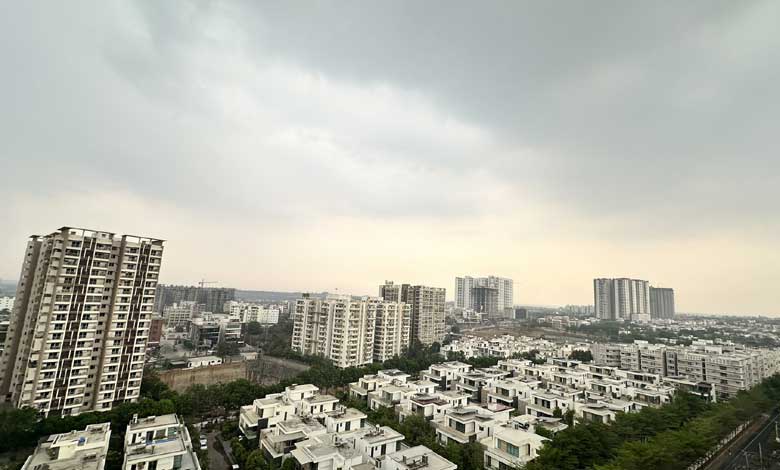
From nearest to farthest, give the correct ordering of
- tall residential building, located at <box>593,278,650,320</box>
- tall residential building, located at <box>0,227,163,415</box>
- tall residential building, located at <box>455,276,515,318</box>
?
tall residential building, located at <box>0,227,163,415</box> → tall residential building, located at <box>593,278,650,320</box> → tall residential building, located at <box>455,276,515,318</box>

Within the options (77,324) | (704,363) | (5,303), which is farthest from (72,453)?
(5,303)

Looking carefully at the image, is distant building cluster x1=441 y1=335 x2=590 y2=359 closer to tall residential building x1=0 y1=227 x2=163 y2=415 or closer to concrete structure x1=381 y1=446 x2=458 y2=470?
concrete structure x1=381 y1=446 x2=458 y2=470

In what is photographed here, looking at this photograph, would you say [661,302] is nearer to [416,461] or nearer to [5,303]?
[416,461]

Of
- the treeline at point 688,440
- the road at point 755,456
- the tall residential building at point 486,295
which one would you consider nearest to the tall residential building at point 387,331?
the treeline at point 688,440

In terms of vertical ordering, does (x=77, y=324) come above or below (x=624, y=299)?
below

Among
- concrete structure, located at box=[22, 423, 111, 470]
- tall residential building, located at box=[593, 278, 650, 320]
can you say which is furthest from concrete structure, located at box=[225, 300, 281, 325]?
tall residential building, located at box=[593, 278, 650, 320]

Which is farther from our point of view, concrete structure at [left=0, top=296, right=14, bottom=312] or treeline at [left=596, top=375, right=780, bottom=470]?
concrete structure at [left=0, top=296, right=14, bottom=312]

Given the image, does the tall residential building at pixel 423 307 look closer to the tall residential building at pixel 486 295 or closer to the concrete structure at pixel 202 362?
the concrete structure at pixel 202 362
